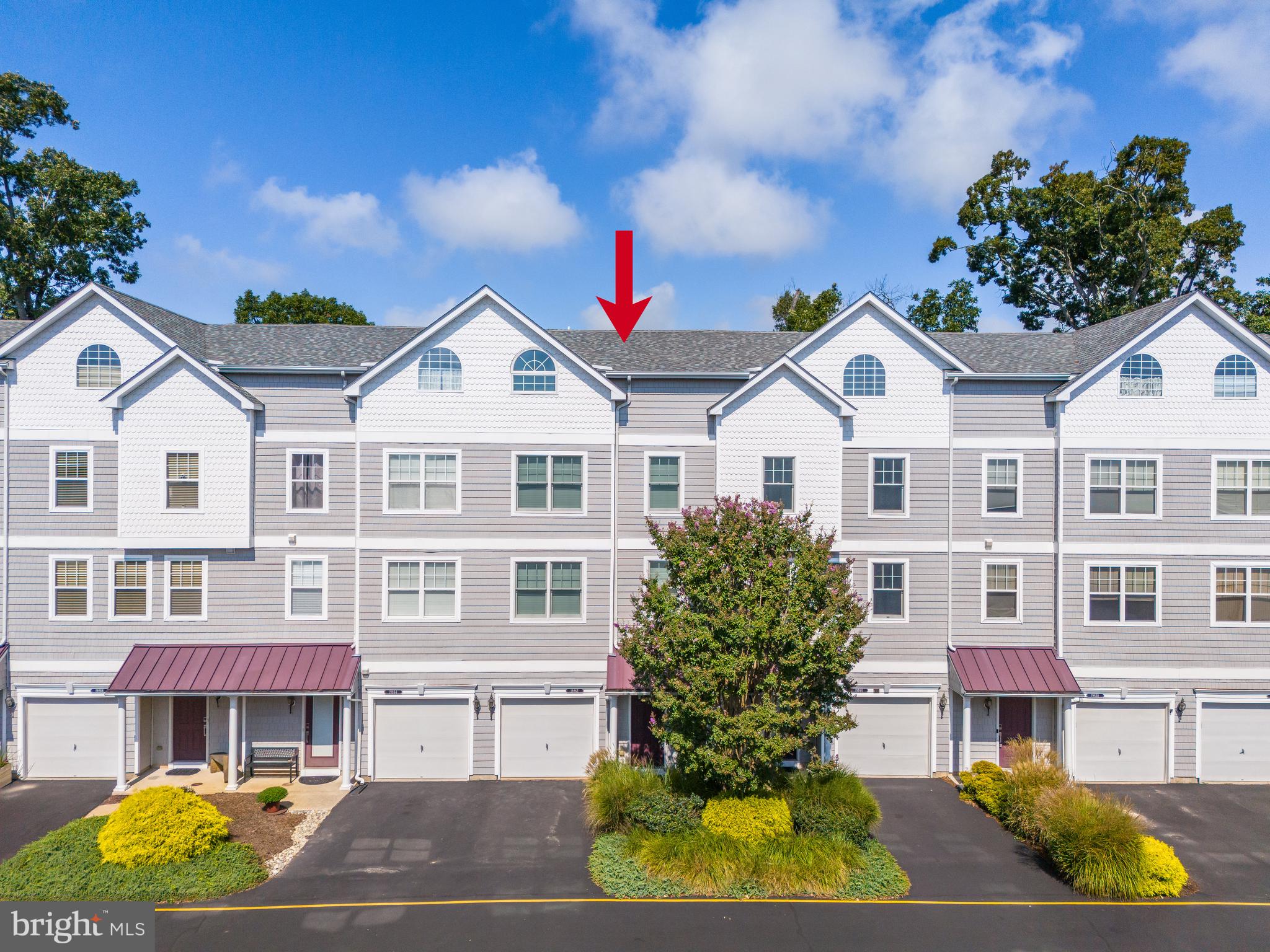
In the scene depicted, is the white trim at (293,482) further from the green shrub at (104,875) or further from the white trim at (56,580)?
the green shrub at (104,875)

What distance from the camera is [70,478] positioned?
63.1ft

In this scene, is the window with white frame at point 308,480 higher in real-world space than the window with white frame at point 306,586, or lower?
higher

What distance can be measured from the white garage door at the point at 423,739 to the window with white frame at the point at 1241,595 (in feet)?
71.3

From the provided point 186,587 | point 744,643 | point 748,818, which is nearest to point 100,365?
point 186,587

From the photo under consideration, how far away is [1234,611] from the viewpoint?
1988 centimetres

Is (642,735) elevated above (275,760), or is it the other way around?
(642,735)

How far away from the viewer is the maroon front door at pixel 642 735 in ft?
64.9

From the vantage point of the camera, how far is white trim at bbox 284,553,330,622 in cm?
1941

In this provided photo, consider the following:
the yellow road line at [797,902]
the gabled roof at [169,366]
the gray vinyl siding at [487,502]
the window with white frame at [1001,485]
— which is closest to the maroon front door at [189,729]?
the gray vinyl siding at [487,502]

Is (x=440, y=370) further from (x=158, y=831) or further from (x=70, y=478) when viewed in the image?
(x=158, y=831)

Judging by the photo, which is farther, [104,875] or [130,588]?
[130,588]

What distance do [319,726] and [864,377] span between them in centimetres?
1884

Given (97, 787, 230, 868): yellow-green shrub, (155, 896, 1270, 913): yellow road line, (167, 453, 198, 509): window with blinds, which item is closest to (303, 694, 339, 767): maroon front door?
(97, 787, 230, 868): yellow-green shrub

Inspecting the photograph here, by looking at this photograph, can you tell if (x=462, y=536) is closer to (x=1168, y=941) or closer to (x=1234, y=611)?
(x=1168, y=941)
